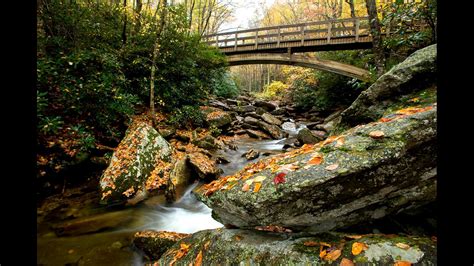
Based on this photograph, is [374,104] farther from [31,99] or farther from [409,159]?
[31,99]

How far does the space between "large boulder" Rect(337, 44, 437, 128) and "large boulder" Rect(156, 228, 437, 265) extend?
2115 mm

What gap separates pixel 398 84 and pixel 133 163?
5.53 meters

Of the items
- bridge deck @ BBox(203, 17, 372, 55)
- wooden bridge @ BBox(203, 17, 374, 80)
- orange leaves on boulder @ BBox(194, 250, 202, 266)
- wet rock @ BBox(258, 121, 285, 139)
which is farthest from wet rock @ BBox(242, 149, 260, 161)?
bridge deck @ BBox(203, 17, 372, 55)

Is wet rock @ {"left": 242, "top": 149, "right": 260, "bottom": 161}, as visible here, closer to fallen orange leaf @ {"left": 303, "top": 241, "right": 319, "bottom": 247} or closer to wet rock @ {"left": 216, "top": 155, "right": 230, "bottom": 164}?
wet rock @ {"left": 216, "top": 155, "right": 230, "bottom": 164}

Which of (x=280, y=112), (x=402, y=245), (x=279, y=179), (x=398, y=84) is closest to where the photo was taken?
(x=402, y=245)

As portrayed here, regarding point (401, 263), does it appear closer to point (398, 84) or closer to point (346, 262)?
point (346, 262)

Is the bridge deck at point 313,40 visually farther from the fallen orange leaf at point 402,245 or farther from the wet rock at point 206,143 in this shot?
the fallen orange leaf at point 402,245

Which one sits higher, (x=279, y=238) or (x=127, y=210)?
(x=279, y=238)

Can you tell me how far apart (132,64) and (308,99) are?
1202 centimetres

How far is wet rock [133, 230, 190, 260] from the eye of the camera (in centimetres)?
362

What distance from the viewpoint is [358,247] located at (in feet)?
6.32

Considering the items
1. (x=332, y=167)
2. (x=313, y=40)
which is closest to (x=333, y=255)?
(x=332, y=167)

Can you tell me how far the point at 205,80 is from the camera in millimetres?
12430

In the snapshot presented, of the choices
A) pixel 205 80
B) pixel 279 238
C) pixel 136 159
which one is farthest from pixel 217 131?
pixel 279 238
